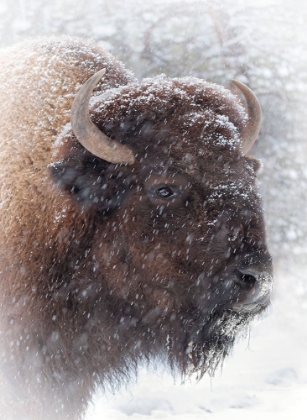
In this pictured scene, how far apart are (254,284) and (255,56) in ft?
17.7

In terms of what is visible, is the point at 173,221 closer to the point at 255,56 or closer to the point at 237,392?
the point at 237,392

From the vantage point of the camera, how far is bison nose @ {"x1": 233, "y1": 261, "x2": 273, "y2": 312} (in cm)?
229

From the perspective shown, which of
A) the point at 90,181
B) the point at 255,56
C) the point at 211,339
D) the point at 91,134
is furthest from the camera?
the point at 255,56

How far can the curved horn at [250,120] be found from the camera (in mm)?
2820

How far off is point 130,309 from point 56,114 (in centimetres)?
117

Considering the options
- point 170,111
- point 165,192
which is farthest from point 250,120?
point 165,192

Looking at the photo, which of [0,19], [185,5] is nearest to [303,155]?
[185,5]

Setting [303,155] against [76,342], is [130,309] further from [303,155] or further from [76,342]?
[303,155]

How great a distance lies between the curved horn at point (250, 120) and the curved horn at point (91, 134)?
68 centimetres

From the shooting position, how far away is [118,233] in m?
2.66

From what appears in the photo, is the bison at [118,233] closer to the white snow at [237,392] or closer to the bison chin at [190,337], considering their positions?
the bison chin at [190,337]

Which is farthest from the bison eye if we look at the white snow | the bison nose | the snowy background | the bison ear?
the snowy background

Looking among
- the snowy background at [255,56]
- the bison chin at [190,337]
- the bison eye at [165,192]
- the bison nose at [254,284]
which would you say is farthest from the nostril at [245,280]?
the snowy background at [255,56]

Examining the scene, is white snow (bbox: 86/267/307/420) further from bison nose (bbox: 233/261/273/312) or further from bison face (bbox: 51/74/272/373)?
bison nose (bbox: 233/261/273/312)
